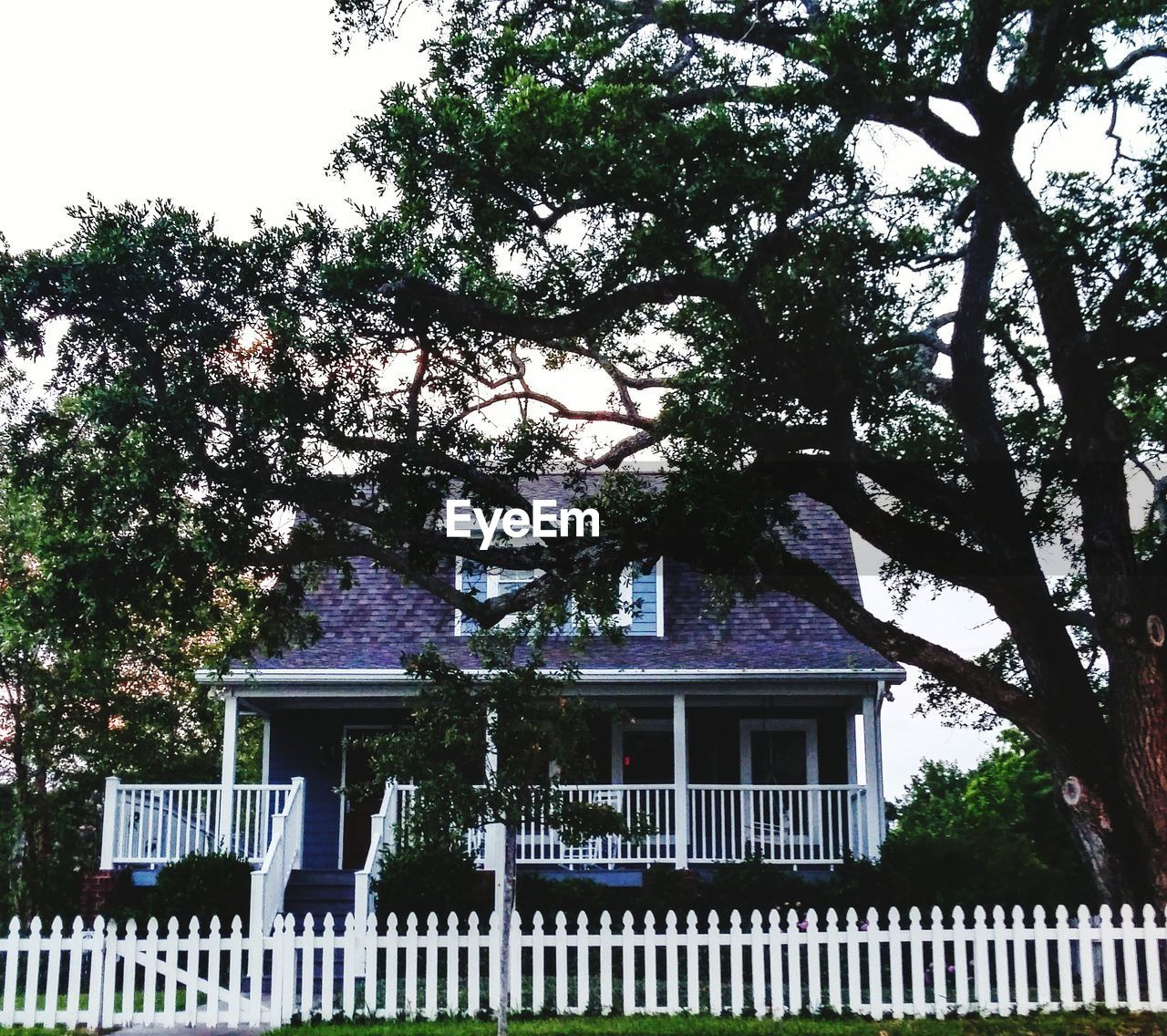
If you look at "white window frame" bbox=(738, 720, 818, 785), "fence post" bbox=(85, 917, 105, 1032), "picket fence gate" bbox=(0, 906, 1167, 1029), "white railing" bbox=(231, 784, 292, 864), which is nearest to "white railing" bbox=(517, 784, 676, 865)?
"white window frame" bbox=(738, 720, 818, 785)

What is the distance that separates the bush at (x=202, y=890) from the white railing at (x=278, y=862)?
1.14 ft

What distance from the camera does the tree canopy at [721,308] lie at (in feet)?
40.4

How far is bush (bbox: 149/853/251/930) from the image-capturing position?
53.3 ft

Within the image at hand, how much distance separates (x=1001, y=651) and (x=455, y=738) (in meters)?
8.78

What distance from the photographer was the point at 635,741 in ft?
70.5

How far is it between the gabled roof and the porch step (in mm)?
2875

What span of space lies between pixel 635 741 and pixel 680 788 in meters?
2.90

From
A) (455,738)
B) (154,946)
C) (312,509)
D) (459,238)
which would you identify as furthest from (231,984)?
(459,238)

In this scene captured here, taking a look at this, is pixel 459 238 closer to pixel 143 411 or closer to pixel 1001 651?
pixel 143 411

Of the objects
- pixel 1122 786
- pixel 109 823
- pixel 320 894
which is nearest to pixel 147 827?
pixel 109 823

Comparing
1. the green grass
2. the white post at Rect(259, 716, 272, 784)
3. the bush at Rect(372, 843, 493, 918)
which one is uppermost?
the white post at Rect(259, 716, 272, 784)

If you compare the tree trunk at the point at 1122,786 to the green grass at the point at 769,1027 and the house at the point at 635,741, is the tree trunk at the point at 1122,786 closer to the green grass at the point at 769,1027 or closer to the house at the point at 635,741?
the green grass at the point at 769,1027

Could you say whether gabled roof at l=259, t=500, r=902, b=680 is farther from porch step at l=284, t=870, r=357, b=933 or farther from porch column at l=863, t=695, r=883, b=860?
porch step at l=284, t=870, r=357, b=933

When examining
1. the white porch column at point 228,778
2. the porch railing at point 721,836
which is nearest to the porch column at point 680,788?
the porch railing at point 721,836
